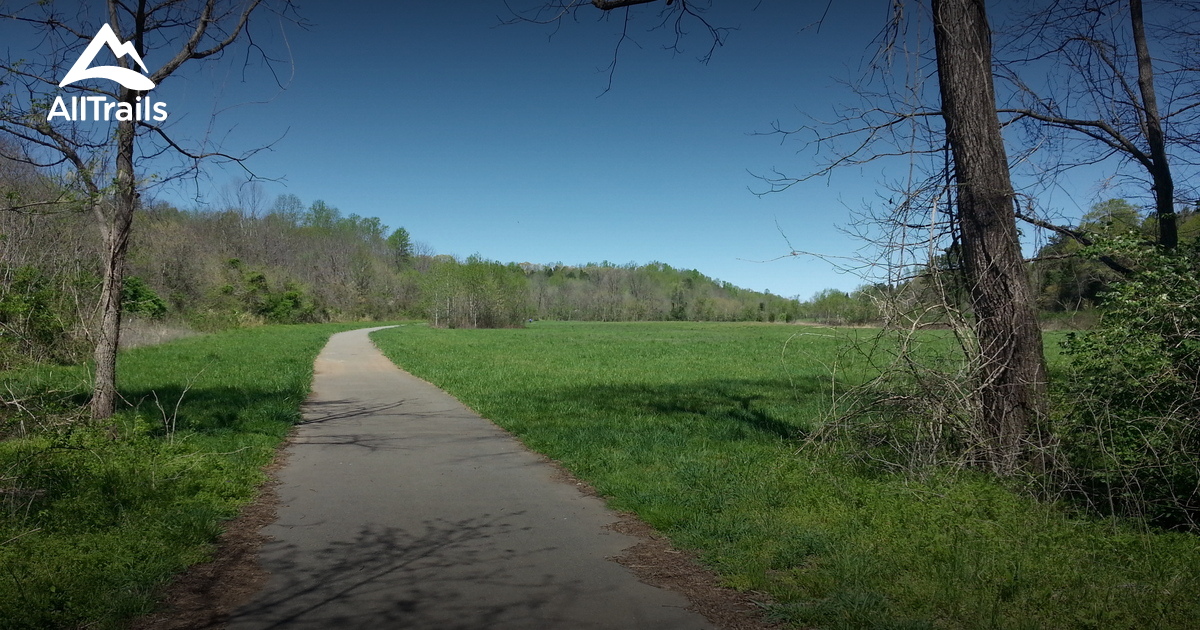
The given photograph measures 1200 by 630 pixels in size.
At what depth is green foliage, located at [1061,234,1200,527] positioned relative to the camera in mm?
5180

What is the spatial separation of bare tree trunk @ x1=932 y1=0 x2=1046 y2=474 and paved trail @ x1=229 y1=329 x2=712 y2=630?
148 inches

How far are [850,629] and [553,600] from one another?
1.66 m

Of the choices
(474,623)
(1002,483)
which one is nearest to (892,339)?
(1002,483)

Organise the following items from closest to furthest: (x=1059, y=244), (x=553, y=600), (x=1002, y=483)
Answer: (x=553, y=600), (x=1002, y=483), (x=1059, y=244)

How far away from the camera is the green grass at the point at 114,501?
164 inches

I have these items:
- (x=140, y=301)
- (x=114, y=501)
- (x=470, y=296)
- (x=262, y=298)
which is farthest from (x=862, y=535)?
(x=470, y=296)

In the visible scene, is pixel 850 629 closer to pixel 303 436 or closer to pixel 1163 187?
pixel 303 436

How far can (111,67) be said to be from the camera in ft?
28.7

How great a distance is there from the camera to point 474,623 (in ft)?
12.8

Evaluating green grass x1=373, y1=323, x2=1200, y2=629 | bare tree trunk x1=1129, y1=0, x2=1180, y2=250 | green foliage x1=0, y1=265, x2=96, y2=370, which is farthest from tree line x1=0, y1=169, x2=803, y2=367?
bare tree trunk x1=1129, y1=0, x2=1180, y2=250

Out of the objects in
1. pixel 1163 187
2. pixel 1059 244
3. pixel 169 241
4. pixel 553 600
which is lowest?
pixel 553 600

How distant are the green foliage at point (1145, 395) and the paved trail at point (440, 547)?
3743 mm

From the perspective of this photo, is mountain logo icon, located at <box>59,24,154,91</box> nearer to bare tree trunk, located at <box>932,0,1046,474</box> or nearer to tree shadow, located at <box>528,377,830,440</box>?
tree shadow, located at <box>528,377,830,440</box>

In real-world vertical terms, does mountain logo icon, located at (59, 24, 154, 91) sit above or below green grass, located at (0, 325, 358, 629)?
above
